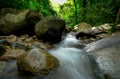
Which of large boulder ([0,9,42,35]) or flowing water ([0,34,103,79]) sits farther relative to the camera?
large boulder ([0,9,42,35])

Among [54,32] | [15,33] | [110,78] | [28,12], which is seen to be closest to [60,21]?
[54,32]

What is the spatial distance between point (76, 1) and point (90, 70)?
1660cm

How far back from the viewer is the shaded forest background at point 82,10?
1134 cm

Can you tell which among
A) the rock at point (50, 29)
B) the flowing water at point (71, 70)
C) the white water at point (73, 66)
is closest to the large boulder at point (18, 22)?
the rock at point (50, 29)

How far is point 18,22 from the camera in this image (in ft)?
31.2

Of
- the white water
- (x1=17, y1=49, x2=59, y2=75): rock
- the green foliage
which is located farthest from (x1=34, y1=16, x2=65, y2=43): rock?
the green foliage

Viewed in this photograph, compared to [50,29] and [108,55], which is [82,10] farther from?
[108,55]

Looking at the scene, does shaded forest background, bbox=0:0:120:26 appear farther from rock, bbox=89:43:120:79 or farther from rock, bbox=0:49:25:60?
rock, bbox=0:49:25:60

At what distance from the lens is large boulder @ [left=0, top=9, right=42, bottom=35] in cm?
954

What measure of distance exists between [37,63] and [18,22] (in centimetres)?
471

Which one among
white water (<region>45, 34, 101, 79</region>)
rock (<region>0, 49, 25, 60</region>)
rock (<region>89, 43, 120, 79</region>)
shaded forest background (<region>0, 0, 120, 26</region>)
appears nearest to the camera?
rock (<region>89, 43, 120, 79</region>)

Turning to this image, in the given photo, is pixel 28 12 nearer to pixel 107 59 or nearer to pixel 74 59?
pixel 74 59

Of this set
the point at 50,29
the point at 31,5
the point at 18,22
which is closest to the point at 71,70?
the point at 50,29

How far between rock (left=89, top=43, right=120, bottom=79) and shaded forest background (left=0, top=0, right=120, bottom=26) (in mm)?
3755
